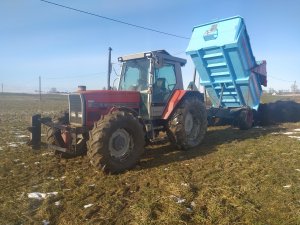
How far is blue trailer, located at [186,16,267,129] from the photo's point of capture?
1055 centimetres

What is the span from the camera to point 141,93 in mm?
7773

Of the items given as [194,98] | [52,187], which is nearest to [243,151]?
[194,98]

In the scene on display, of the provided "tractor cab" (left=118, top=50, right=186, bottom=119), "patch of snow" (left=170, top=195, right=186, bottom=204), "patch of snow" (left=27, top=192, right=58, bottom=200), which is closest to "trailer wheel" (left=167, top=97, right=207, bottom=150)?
"tractor cab" (left=118, top=50, right=186, bottom=119)

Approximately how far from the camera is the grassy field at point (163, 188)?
429cm

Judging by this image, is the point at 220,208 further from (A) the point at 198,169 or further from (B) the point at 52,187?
(B) the point at 52,187

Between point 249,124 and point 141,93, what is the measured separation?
583 cm

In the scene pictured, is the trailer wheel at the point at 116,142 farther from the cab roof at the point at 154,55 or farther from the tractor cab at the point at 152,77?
the cab roof at the point at 154,55

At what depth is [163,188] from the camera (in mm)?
5402

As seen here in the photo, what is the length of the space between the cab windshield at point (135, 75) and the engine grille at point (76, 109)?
5.23ft

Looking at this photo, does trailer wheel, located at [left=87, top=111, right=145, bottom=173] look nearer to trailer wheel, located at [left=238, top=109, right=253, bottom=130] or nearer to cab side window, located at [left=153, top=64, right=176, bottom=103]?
cab side window, located at [left=153, top=64, right=176, bottom=103]

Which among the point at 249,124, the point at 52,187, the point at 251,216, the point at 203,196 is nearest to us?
the point at 251,216

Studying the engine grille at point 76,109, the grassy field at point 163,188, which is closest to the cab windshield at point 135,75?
the engine grille at point 76,109

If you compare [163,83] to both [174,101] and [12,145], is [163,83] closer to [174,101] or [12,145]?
[174,101]

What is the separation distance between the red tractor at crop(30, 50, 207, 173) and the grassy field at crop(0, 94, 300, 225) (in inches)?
18.6
